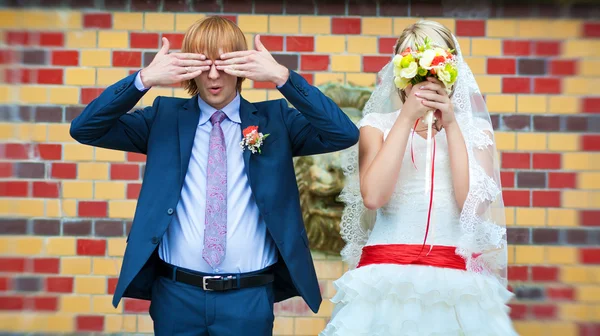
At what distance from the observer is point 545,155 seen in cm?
482

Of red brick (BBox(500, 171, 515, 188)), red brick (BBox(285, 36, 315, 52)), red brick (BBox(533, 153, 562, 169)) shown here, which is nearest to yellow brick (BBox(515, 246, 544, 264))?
red brick (BBox(500, 171, 515, 188))

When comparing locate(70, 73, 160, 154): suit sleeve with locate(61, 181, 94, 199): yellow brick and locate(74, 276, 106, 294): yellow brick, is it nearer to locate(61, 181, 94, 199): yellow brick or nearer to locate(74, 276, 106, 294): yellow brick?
locate(61, 181, 94, 199): yellow brick

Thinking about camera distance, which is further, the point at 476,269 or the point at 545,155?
the point at 545,155

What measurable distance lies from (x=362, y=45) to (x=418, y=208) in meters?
1.63

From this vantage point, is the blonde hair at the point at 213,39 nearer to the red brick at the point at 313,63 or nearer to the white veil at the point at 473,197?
the white veil at the point at 473,197

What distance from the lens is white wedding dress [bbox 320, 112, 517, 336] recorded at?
3266mm

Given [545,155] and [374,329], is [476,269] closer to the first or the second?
[374,329]

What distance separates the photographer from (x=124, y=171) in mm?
4859

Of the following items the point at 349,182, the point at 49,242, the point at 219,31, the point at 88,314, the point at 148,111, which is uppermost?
the point at 219,31

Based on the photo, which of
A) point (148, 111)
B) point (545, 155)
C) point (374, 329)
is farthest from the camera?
point (545, 155)

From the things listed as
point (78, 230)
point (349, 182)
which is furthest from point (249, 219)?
point (78, 230)

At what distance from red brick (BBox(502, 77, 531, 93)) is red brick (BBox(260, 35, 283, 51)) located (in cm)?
129

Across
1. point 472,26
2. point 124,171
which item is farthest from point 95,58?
point 472,26

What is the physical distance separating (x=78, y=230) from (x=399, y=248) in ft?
7.23
